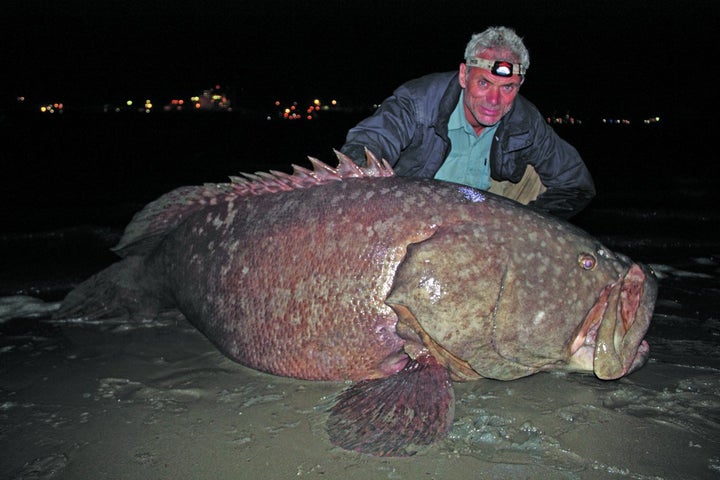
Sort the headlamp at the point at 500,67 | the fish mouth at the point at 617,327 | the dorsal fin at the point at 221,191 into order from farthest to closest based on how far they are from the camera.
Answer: the headlamp at the point at 500,67 < the dorsal fin at the point at 221,191 < the fish mouth at the point at 617,327

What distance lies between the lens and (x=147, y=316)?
4.38 meters

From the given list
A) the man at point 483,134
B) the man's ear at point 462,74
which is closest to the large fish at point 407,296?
the man at point 483,134

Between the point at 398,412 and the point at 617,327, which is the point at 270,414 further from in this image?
the point at 617,327

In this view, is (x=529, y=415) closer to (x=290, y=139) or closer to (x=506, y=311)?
(x=506, y=311)

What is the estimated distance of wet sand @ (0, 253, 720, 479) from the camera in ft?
8.39

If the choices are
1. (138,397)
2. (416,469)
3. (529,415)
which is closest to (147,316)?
(138,397)

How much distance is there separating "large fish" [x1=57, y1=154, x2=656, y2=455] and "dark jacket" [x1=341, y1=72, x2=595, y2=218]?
134 centimetres

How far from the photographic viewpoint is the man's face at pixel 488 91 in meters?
4.36

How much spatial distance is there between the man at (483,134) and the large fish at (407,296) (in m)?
0.88

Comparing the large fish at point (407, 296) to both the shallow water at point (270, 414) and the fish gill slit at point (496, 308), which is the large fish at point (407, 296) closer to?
the fish gill slit at point (496, 308)

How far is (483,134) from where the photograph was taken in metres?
4.98

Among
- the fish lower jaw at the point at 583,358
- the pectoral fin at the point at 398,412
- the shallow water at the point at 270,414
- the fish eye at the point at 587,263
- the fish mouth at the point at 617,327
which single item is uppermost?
the fish eye at the point at 587,263

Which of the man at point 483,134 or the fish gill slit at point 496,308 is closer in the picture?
the fish gill slit at point 496,308

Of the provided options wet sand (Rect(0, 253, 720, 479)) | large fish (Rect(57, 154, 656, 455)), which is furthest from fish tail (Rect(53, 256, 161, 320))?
large fish (Rect(57, 154, 656, 455))
